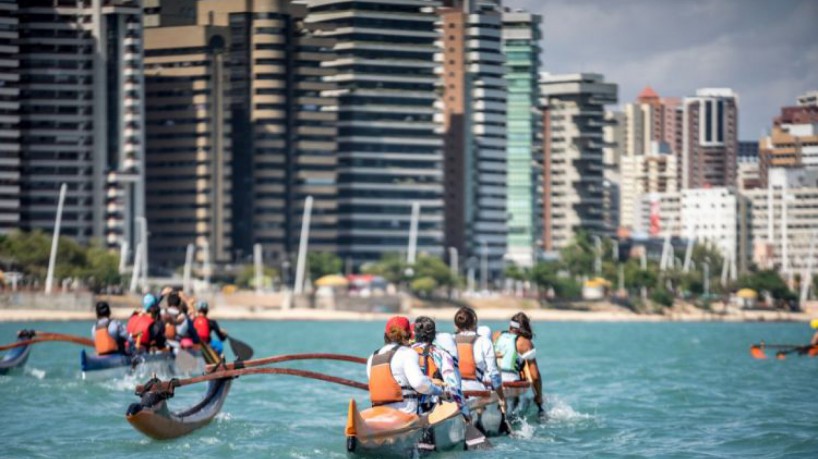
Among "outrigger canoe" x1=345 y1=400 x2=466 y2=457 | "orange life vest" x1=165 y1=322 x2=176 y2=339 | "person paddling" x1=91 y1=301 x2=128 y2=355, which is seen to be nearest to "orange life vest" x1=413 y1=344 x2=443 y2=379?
"outrigger canoe" x1=345 y1=400 x2=466 y2=457

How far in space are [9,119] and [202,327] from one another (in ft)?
496

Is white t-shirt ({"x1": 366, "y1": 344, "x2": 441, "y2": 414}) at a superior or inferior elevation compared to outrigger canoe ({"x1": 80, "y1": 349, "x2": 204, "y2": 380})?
superior

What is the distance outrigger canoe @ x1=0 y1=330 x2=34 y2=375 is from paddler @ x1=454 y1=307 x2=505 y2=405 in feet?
63.3

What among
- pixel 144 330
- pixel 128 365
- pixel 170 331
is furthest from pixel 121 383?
pixel 170 331

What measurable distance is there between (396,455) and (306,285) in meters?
160

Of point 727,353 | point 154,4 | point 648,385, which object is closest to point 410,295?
point 154,4

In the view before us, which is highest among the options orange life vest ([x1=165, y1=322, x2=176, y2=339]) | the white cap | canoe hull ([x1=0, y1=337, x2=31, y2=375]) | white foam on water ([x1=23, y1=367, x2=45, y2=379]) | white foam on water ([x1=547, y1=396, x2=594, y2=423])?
the white cap

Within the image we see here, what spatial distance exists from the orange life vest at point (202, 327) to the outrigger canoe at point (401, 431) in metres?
15.6

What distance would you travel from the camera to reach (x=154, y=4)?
628 feet

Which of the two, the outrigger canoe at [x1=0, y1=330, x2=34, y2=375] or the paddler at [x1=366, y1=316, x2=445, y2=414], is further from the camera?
the outrigger canoe at [x1=0, y1=330, x2=34, y2=375]

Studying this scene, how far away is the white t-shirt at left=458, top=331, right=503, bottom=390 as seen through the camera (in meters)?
28.9

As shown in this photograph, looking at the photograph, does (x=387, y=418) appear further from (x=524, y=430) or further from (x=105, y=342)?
(x=105, y=342)

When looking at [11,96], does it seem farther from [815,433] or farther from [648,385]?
[815,433]

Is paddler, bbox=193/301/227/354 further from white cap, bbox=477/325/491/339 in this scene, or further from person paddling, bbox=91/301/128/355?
white cap, bbox=477/325/491/339
